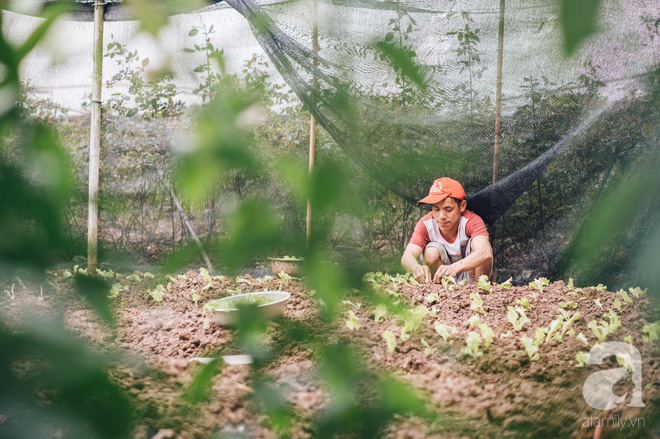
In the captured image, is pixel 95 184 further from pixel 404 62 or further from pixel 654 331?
pixel 654 331

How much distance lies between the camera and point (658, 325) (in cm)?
40

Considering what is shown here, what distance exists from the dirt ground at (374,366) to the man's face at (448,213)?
0.74 meters

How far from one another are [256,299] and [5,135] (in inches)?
8.4

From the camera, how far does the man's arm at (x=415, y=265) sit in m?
2.64

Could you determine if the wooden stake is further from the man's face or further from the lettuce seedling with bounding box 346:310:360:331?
the man's face

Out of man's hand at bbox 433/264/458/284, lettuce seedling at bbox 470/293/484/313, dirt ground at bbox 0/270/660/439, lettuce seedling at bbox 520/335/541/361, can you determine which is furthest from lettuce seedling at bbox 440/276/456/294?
lettuce seedling at bbox 520/335/541/361

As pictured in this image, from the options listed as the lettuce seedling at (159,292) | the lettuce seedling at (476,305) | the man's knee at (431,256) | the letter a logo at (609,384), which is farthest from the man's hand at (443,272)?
the lettuce seedling at (159,292)

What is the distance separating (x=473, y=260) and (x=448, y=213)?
35 cm

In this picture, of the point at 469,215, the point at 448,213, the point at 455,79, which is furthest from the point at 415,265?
the point at 455,79

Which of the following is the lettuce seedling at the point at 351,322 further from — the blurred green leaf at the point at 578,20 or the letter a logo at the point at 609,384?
the letter a logo at the point at 609,384

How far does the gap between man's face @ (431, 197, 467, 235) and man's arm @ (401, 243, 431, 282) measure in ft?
0.75

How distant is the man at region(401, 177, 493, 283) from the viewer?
9.02 ft

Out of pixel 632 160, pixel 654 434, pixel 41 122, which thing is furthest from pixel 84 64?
pixel 632 160

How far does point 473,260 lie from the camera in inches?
108
